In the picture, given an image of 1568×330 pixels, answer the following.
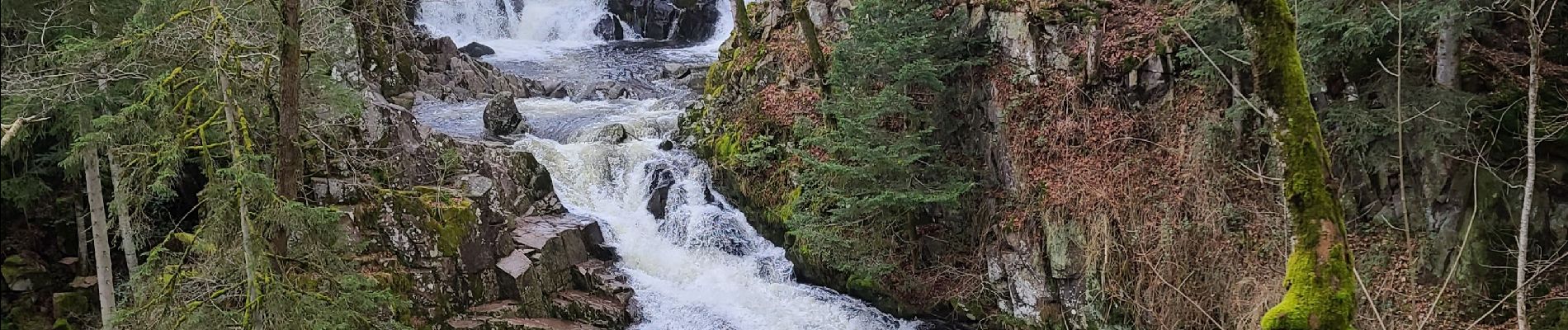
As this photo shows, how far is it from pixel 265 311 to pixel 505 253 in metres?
4.56

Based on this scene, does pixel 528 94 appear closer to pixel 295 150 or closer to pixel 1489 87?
pixel 295 150

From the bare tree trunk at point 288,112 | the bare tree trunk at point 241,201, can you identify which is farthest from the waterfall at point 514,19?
the bare tree trunk at point 241,201

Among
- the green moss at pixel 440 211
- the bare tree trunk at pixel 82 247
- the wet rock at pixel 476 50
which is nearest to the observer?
the bare tree trunk at pixel 82 247

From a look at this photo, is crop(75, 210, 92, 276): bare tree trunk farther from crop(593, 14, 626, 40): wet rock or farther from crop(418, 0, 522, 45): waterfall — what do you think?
crop(593, 14, 626, 40): wet rock

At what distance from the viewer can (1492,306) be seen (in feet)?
23.4

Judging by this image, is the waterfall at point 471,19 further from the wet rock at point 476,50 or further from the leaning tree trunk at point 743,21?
the leaning tree trunk at point 743,21

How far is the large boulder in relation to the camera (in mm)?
16547

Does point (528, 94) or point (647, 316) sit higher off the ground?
point (528, 94)

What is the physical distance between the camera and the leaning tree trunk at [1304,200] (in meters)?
4.89

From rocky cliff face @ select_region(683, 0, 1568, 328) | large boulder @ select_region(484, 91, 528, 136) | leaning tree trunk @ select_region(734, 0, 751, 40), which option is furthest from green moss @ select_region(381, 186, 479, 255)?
leaning tree trunk @ select_region(734, 0, 751, 40)

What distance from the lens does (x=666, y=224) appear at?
43.3 feet

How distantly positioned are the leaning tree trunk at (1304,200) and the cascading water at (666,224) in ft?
20.4

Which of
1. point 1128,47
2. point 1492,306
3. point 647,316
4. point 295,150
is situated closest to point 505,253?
point 647,316

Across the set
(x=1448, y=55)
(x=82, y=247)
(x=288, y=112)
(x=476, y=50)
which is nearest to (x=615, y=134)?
(x=82, y=247)
